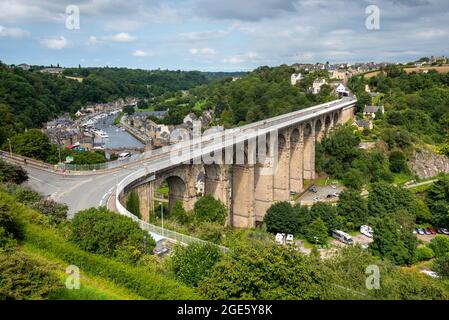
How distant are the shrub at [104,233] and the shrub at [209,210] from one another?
15585mm

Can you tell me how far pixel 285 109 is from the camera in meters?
73.8

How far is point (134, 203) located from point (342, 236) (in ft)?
67.2

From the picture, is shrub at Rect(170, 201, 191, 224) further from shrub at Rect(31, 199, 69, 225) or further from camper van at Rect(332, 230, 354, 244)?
camper van at Rect(332, 230, 354, 244)

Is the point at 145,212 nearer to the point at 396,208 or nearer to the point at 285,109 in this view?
the point at 396,208

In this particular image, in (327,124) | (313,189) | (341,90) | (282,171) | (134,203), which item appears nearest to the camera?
(134,203)

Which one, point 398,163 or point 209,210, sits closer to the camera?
point 209,210

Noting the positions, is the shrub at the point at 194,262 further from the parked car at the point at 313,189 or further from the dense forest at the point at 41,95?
the parked car at the point at 313,189

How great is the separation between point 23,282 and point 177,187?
72.7 feet

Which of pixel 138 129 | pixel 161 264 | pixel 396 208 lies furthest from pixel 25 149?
pixel 138 129

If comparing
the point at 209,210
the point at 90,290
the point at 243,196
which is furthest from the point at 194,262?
the point at 243,196

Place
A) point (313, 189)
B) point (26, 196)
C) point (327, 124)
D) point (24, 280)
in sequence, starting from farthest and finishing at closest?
point (327, 124) → point (313, 189) → point (26, 196) → point (24, 280)

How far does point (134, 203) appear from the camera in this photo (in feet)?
89.0

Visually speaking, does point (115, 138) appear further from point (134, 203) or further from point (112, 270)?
point (112, 270)

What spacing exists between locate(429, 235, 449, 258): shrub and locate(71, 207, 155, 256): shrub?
2814 centimetres
